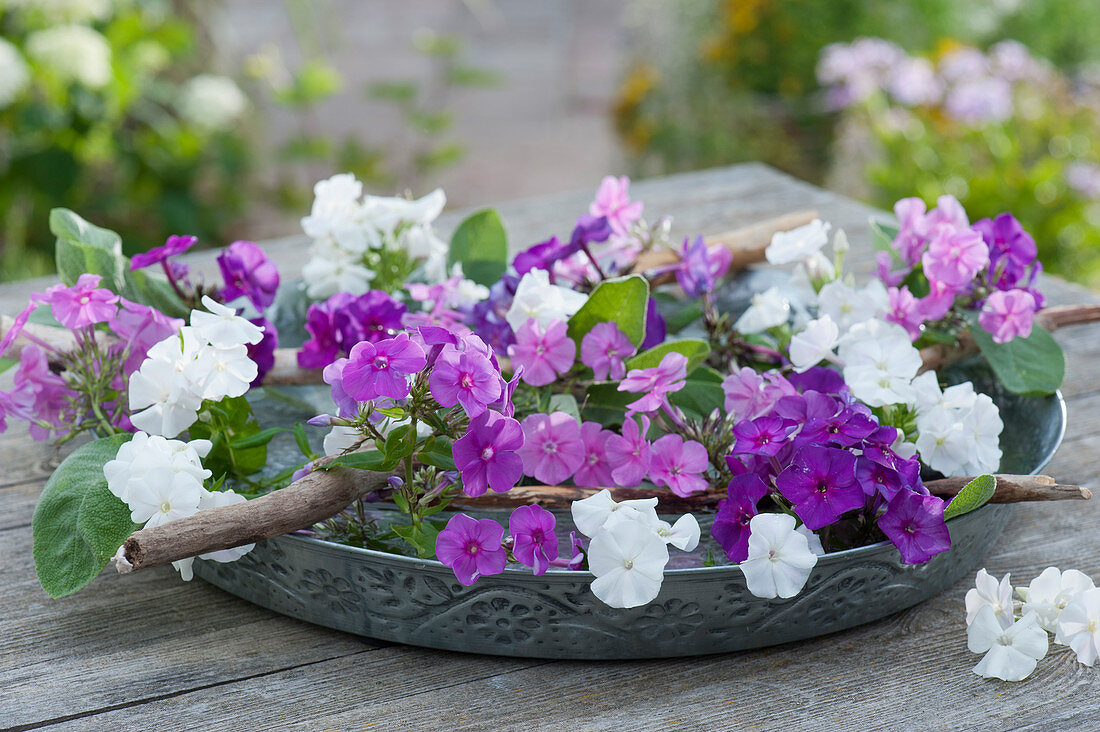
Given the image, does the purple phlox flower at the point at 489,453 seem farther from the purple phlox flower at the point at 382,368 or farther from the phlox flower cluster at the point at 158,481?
the phlox flower cluster at the point at 158,481

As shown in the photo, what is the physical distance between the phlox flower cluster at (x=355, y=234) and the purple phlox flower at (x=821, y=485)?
436 millimetres

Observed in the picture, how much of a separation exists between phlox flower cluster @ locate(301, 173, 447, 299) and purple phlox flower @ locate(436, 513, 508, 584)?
341 millimetres

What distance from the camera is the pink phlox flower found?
0.62m

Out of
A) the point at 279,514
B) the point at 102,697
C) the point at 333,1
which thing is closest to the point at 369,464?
the point at 279,514

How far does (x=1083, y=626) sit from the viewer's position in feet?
2.15

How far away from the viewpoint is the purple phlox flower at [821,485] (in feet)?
2.18

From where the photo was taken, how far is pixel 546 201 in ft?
5.35

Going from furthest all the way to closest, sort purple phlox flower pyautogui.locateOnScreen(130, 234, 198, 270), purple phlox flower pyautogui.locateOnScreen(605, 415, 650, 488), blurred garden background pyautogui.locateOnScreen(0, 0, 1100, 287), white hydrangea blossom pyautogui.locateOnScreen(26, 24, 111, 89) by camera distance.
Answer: blurred garden background pyautogui.locateOnScreen(0, 0, 1100, 287) < white hydrangea blossom pyautogui.locateOnScreen(26, 24, 111, 89) < purple phlox flower pyautogui.locateOnScreen(130, 234, 198, 270) < purple phlox flower pyautogui.locateOnScreen(605, 415, 650, 488)

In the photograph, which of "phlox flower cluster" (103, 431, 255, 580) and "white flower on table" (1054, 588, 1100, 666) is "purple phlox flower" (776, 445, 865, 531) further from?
"phlox flower cluster" (103, 431, 255, 580)

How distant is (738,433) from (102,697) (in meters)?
0.45

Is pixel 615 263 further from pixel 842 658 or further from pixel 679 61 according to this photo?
pixel 679 61

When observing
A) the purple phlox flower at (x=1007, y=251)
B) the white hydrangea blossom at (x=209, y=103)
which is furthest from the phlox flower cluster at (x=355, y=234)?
the white hydrangea blossom at (x=209, y=103)

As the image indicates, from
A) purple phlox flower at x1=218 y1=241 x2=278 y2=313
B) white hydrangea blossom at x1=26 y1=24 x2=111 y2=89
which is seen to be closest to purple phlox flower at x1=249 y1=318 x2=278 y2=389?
purple phlox flower at x1=218 y1=241 x2=278 y2=313

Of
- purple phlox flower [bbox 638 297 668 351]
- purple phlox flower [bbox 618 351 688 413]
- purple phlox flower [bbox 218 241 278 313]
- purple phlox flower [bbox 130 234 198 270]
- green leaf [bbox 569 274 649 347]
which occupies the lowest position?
purple phlox flower [bbox 618 351 688 413]
